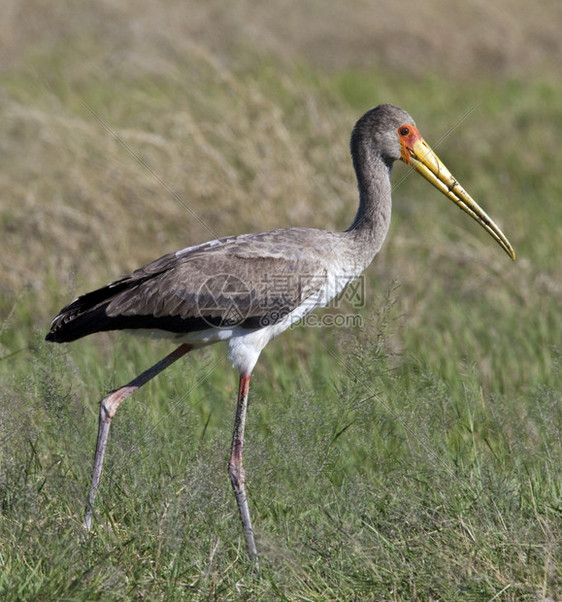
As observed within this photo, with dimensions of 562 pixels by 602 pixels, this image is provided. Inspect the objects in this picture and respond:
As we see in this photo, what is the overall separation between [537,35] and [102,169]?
8508mm

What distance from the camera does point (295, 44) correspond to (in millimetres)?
14375

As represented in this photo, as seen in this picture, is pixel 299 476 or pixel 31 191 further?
pixel 31 191

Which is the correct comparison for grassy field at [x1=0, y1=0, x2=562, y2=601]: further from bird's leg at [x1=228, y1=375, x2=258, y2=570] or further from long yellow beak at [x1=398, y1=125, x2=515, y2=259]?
long yellow beak at [x1=398, y1=125, x2=515, y2=259]

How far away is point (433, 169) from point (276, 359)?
162cm

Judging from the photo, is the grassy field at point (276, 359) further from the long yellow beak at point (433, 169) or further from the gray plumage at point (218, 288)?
the long yellow beak at point (433, 169)

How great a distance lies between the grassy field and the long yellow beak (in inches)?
28.1

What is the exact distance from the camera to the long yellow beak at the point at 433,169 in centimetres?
473

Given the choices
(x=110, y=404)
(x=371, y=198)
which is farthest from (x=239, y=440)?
(x=371, y=198)

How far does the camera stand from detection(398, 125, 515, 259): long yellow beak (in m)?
4.73

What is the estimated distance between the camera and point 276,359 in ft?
19.2

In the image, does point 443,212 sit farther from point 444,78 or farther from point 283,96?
point 444,78

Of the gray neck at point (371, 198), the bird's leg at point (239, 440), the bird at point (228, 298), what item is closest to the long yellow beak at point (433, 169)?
the gray neck at point (371, 198)

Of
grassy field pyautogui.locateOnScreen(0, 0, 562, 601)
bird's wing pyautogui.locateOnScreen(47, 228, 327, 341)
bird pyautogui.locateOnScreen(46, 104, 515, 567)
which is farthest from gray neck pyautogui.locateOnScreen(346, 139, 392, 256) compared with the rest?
grassy field pyautogui.locateOnScreen(0, 0, 562, 601)

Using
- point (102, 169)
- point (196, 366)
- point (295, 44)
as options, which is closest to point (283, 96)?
point (102, 169)
